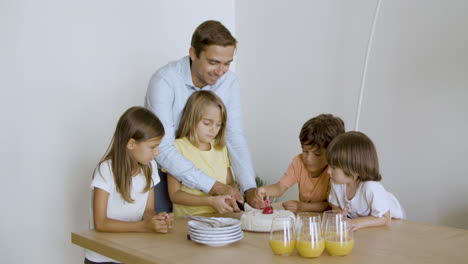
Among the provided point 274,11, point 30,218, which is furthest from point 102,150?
point 274,11

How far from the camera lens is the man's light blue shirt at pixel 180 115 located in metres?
2.50

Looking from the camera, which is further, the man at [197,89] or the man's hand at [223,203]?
the man at [197,89]

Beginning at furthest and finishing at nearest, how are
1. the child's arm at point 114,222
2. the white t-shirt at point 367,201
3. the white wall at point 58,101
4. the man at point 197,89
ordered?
the white wall at point 58,101 → the man at point 197,89 → the white t-shirt at point 367,201 → the child's arm at point 114,222

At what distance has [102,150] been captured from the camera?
3.89 m

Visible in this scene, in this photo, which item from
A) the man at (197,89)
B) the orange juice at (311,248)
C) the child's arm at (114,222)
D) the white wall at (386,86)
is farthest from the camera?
the white wall at (386,86)

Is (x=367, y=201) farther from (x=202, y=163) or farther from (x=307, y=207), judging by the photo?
(x=202, y=163)

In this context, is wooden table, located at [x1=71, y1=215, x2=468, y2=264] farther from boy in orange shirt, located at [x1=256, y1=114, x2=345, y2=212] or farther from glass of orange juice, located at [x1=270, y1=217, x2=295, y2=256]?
boy in orange shirt, located at [x1=256, y1=114, x2=345, y2=212]

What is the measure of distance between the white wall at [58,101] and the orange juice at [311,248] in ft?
8.18

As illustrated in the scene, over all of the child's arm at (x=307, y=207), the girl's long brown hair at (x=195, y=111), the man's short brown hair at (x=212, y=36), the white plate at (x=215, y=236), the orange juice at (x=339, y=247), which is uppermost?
the man's short brown hair at (x=212, y=36)

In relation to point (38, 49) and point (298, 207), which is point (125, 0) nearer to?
point (38, 49)

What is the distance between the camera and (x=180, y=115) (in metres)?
2.75

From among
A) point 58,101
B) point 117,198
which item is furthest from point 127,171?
point 58,101

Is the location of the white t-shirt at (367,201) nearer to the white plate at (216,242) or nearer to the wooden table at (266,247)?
the wooden table at (266,247)

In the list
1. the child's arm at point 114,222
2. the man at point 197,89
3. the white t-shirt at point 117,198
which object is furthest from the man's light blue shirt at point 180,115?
the child's arm at point 114,222
